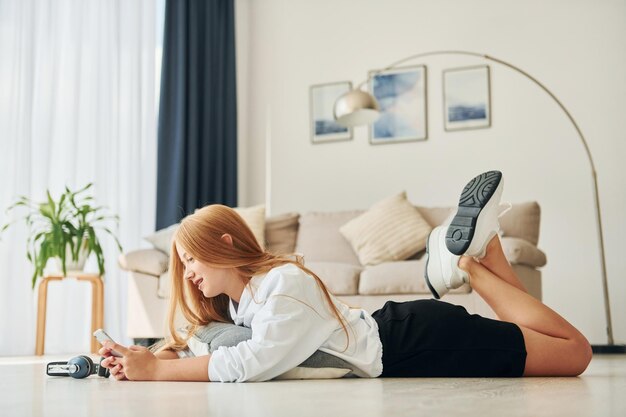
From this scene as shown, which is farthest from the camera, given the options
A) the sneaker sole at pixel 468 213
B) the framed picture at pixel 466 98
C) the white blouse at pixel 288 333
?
the framed picture at pixel 466 98

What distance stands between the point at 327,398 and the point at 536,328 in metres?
0.85

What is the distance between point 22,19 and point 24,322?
1.70m

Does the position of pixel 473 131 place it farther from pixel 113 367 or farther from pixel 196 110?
pixel 113 367

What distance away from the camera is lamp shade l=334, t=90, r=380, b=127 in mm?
4340

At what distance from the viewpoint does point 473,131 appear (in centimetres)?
516

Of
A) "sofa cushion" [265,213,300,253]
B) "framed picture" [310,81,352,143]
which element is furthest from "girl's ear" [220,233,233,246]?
"framed picture" [310,81,352,143]

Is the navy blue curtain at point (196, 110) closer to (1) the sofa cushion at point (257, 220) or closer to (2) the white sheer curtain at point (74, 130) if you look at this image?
(2) the white sheer curtain at point (74, 130)

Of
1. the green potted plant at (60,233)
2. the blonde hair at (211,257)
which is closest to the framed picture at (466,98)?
the green potted plant at (60,233)

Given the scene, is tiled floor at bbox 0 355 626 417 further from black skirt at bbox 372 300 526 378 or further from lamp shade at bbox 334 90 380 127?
lamp shade at bbox 334 90 380 127

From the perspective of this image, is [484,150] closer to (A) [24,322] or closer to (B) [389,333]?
(A) [24,322]

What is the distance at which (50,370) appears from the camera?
212 centimetres

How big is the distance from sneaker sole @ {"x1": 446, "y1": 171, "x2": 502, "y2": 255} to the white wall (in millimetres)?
3004

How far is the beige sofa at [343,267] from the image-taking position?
3.71m

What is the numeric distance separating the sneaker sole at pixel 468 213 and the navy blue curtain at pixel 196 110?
337 centimetres
